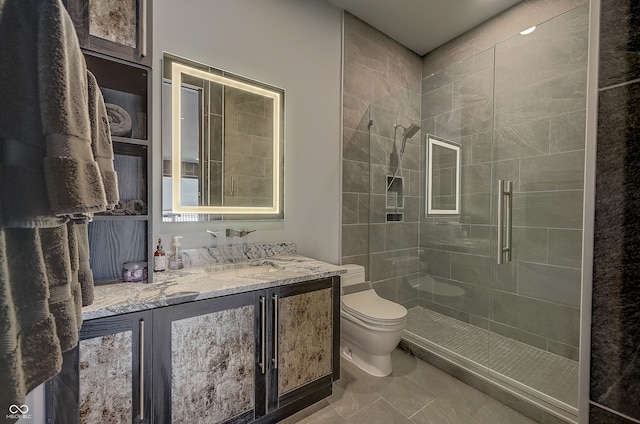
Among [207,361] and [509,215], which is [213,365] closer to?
[207,361]

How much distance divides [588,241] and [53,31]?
1165 millimetres

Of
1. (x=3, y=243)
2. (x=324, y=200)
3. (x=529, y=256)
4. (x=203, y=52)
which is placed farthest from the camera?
(x=324, y=200)

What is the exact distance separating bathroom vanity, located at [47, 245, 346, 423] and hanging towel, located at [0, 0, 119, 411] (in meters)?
0.58

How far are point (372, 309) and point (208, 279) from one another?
118 cm

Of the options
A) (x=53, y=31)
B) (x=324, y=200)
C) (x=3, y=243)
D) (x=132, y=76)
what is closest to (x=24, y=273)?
(x=3, y=243)

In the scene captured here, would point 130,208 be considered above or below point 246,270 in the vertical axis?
above

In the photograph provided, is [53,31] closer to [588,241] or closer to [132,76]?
[132,76]

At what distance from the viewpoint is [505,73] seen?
230 centimetres

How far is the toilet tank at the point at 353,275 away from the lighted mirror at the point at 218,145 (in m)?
0.73

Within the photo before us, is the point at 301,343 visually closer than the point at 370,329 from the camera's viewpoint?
Yes

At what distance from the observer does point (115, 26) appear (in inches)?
50.0

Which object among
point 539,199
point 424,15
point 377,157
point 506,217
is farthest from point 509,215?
point 424,15

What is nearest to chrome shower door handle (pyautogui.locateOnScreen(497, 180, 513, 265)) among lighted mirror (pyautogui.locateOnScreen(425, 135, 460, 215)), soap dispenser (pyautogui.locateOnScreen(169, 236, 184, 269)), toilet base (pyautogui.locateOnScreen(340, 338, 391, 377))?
lighted mirror (pyautogui.locateOnScreen(425, 135, 460, 215))

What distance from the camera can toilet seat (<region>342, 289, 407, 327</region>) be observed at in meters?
1.89
